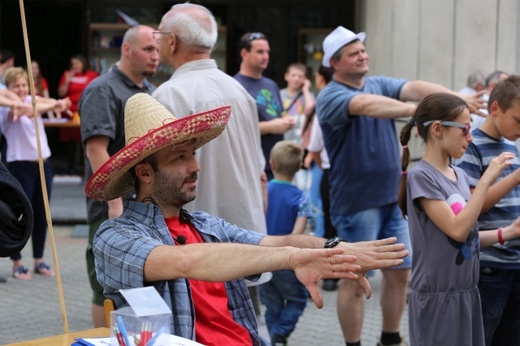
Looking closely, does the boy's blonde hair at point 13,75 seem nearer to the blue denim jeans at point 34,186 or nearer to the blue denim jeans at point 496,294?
the blue denim jeans at point 34,186

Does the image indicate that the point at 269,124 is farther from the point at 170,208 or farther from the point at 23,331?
the point at 170,208

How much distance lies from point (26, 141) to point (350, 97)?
13.8ft

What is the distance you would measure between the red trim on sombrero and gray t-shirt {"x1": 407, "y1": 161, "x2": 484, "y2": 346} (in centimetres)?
139

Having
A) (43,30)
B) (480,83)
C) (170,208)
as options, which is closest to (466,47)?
(480,83)

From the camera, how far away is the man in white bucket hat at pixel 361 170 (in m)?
6.66

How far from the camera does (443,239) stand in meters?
4.90

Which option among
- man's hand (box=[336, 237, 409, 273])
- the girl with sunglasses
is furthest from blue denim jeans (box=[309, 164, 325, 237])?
man's hand (box=[336, 237, 409, 273])

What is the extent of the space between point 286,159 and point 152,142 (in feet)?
12.7

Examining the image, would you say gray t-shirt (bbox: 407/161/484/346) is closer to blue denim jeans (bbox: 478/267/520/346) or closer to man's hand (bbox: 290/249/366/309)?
blue denim jeans (bbox: 478/267/520/346)

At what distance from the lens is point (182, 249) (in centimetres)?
347

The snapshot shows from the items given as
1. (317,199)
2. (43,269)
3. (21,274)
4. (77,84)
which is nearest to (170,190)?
(21,274)

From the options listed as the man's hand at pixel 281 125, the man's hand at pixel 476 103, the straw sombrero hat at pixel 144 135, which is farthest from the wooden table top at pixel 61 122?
the straw sombrero hat at pixel 144 135

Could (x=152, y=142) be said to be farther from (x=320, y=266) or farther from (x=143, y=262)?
(x=320, y=266)

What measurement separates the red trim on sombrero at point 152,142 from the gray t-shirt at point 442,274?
1.39m
